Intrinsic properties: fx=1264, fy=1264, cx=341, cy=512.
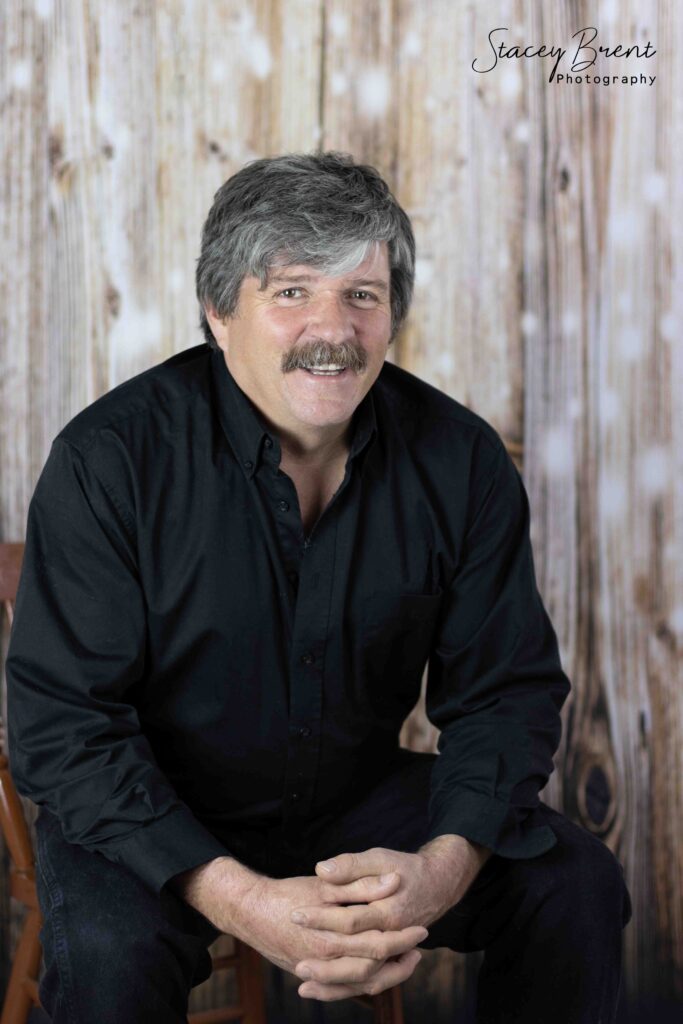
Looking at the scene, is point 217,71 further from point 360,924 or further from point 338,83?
point 360,924

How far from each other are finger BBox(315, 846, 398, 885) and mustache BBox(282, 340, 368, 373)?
1.88ft

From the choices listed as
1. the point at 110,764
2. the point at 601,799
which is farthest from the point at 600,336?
the point at 110,764

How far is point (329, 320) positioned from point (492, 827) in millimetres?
637

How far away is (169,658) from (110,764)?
0.58ft

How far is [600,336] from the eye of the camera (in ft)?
6.89

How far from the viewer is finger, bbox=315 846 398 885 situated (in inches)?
52.9

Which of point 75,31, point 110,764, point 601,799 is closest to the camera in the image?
point 110,764

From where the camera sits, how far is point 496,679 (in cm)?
162

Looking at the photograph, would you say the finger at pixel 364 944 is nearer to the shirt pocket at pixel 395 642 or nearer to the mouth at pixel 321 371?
the shirt pocket at pixel 395 642

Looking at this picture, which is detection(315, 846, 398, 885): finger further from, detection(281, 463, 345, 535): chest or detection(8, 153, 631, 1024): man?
detection(281, 463, 345, 535): chest

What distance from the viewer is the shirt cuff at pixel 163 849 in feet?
4.45

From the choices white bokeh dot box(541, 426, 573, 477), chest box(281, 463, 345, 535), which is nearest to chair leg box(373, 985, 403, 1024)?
chest box(281, 463, 345, 535)

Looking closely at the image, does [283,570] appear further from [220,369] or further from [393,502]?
[220,369]
